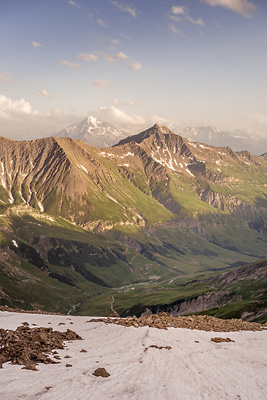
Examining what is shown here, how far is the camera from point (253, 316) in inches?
4710

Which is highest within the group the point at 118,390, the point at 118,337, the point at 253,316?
the point at 118,390

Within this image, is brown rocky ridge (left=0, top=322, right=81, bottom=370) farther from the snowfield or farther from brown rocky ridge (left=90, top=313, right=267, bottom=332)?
brown rocky ridge (left=90, top=313, right=267, bottom=332)

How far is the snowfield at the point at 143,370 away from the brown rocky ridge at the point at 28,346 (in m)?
1.08

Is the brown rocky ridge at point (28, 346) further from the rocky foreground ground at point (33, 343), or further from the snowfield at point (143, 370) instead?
the snowfield at point (143, 370)

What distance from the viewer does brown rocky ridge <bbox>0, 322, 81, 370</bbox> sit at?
29.9 m

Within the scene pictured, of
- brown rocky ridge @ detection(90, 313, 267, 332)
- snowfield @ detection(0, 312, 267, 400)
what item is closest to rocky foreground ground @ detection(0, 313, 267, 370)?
brown rocky ridge @ detection(90, 313, 267, 332)

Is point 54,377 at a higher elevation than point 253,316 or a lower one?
higher

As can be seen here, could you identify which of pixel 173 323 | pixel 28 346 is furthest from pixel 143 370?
pixel 173 323

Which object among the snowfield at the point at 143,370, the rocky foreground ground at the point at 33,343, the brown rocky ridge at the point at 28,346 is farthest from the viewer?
the rocky foreground ground at the point at 33,343

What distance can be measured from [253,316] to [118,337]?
90193mm

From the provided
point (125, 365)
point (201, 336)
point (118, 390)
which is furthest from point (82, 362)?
point (201, 336)

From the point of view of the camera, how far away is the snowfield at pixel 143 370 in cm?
2469

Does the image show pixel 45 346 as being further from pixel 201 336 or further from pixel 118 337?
pixel 201 336

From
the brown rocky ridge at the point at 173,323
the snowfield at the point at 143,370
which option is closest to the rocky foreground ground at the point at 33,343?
the brown rocky ridge at the point at 173,323
